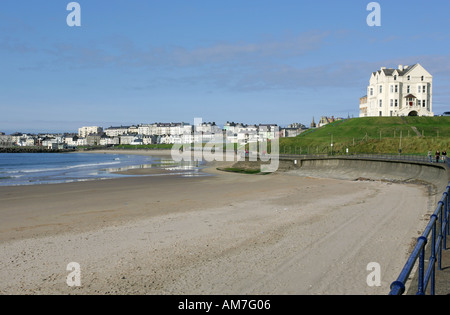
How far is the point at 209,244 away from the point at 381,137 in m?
71.9

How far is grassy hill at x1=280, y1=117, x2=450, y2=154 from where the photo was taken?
63028 mm

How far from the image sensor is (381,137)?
250 ft

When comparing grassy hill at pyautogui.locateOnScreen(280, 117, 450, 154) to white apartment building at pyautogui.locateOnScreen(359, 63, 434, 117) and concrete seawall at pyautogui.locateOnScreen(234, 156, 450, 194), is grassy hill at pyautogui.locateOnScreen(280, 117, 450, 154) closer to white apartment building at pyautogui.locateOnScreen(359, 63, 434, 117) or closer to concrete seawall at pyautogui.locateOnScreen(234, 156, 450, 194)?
white apartment building at pyautogui.locateOnScreen(359, 63, 434, 117)

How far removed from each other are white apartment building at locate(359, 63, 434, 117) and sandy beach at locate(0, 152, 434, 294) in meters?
81.5

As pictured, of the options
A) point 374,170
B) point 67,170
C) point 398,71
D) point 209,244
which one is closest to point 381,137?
point 398,71

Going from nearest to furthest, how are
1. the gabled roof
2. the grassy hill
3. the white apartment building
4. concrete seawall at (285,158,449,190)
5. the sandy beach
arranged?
the sandy beach < concrete seawall at (285,158,449,190) < the grassy hill < the white apartment building < the gabled roof

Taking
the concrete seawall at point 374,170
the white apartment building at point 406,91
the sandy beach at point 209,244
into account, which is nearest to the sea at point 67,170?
the concrete seawall at point 374,170

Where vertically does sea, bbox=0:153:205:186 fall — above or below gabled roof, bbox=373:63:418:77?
below

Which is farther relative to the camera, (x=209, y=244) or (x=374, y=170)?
(x=374, y=170)

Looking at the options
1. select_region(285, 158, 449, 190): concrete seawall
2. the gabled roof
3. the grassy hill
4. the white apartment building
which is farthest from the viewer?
the gabled roof

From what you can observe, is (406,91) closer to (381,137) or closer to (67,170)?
(381,137)

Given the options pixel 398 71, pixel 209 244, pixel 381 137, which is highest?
pixel 398 71

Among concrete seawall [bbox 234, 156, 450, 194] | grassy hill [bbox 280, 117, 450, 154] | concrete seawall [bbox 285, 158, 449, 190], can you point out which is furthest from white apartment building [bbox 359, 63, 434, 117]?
concrete seawall [bbox 285, 158, 449, 190]

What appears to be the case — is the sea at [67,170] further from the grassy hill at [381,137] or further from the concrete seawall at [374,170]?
the grassy hill at [381,137]
